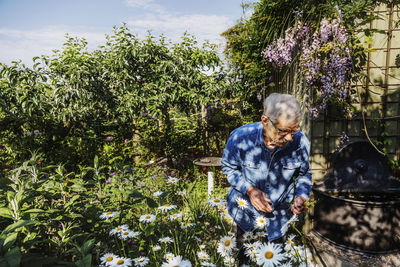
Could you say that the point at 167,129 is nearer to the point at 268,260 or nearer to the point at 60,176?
the point at 60,176

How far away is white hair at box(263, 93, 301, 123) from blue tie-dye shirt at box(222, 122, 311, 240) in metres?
0.30

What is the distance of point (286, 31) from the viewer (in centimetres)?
306

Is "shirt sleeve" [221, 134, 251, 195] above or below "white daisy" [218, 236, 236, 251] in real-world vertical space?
above

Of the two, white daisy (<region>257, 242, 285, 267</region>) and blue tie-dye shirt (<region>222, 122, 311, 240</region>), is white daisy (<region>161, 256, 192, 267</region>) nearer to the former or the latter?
white daisy (<region>257, 242, 285, 267</region>)

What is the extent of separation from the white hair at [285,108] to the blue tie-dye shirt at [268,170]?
30 cm

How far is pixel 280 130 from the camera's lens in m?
1.56

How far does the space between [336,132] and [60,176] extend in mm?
3531

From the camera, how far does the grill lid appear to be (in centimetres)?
263

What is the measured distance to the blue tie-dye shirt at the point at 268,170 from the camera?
181 centimetres

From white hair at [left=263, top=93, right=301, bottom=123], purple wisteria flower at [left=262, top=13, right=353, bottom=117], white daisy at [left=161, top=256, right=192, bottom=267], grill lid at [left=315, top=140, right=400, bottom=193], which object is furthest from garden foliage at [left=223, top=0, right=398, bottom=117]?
white daisy at [left=161, top=256, right=192, bottom=267]

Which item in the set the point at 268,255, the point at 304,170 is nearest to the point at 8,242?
the point at 268,255

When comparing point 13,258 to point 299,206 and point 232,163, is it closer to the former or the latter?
point 232,163

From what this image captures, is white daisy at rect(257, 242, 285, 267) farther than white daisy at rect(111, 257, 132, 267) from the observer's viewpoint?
No

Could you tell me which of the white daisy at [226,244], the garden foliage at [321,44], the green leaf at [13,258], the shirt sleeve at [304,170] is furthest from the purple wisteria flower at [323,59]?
the green leaf at [13,258]
